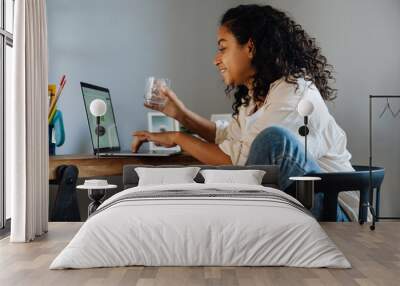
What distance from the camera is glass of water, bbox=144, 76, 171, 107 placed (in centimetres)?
541

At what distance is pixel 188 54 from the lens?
220 inches

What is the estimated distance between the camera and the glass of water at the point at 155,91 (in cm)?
541

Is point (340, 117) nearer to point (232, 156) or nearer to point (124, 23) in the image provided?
point (232, 156)

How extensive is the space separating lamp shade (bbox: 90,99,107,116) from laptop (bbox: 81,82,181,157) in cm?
23

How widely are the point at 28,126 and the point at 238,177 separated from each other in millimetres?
1536

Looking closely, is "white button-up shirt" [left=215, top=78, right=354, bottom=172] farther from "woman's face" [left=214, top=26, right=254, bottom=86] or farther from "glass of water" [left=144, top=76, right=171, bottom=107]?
"glass of water" [left=144, top=76, right=171, bottom=107]

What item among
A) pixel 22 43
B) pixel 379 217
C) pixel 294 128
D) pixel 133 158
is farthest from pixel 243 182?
pixel 22 43

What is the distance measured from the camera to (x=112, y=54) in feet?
18.4

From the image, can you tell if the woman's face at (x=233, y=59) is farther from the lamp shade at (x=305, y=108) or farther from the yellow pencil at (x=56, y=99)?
the yellow pencil at (x=56, y=99)

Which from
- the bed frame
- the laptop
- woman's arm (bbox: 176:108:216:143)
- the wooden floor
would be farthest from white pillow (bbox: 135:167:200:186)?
the wooden floor

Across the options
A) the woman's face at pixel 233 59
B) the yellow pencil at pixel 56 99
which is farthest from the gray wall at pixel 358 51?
the yellow pencil at pixel 56 99

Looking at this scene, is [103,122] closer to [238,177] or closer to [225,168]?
[225,168]

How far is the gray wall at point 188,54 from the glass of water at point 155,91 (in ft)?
0.54

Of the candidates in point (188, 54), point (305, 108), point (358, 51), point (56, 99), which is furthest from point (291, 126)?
point (56, 99)
